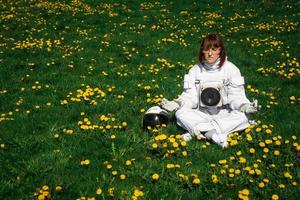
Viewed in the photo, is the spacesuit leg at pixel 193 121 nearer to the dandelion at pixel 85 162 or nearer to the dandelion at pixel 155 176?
the dandelion at pixel 155 176

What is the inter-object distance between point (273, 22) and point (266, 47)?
3.30 m

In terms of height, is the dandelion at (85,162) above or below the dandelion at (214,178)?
below

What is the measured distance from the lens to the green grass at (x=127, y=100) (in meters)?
4.97

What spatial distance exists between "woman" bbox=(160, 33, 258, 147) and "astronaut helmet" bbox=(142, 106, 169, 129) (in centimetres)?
28

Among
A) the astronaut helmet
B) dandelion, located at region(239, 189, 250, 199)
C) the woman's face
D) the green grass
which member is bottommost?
the green grass

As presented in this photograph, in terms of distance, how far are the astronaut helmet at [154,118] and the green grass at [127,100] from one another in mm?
149

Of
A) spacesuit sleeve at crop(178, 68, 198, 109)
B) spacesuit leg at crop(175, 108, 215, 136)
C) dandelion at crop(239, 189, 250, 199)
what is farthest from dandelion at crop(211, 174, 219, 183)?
spacesuit sleeve at crop(178, 68, 198, 109)

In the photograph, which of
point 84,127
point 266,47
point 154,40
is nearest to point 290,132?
point 84,127

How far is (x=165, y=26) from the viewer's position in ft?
47.2

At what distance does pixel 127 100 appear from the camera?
7863mm

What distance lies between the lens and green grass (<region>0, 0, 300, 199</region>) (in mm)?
4969

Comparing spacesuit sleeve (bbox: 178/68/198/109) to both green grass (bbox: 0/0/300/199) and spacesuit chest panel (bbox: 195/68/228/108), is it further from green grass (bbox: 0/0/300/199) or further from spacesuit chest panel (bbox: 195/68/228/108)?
green grass (bbox: 0/0/300/199)

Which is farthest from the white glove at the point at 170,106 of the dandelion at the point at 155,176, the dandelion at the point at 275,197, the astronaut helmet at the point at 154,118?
the dandelion at the point at 275,197

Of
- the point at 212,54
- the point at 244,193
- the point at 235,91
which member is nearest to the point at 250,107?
the point at 235,91
